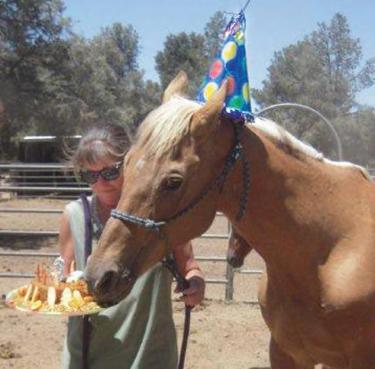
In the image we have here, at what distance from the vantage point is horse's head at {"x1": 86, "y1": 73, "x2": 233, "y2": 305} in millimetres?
1928

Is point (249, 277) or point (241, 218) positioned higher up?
point (241, 218)

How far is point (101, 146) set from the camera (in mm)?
2357

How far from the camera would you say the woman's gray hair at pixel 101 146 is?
234cm

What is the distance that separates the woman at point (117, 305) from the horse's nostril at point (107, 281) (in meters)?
0.50

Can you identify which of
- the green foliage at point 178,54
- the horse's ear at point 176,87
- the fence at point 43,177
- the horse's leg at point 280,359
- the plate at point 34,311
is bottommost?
the horse's leg at point 280,359

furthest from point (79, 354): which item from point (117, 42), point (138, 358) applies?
point (117, 42)

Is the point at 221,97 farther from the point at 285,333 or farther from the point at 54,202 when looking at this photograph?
the point at 54,202

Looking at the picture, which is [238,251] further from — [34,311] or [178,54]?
[178,54]

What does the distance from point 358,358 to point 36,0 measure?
41.2 feet

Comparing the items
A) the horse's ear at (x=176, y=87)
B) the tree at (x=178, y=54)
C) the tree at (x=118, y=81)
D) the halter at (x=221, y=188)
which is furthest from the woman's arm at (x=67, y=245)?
the tree at (x=178, y=54)

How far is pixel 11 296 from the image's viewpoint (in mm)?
2301

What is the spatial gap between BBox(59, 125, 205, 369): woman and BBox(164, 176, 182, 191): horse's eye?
1.41ft

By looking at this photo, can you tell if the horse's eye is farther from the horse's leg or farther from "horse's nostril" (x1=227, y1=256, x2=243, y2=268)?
the horse's leg

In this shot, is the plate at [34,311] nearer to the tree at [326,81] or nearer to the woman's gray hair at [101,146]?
the woman's gray hair at [101,146]
